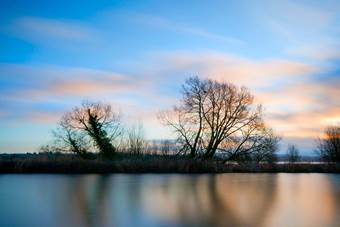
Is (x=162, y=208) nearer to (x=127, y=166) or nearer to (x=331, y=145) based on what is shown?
(x=127, y=166)

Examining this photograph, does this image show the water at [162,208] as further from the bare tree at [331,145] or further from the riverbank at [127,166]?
the bare tree at [331,145]

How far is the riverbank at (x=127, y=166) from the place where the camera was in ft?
78.2

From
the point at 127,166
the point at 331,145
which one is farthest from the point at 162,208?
the point at 331,145

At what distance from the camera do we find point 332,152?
1613 inches

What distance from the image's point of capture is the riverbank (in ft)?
78.2

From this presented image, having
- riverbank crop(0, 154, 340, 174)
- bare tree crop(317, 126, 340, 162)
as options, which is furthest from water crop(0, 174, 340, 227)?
bare tree crop(317, 126, 340, 162)

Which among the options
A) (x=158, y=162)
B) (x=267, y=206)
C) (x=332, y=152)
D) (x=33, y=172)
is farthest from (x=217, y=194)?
(x=332, y=152)

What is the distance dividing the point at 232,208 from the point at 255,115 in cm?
2051

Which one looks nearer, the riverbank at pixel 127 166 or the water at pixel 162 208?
the water at pixel 162 208

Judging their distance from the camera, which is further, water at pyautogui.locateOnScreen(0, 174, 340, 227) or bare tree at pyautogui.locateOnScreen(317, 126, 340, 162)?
bare tree at pyautogui.locateOnScreen(317, 126, 340, 162)

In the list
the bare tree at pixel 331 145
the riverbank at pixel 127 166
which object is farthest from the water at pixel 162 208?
the bare tree at pixel 331 145

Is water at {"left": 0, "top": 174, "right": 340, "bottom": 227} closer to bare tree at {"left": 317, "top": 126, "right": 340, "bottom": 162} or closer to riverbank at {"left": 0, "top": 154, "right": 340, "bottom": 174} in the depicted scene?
riverbank at {"left": 0, "top": 154, "right": 340, "bottom": 174}

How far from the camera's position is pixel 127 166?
82.1 feet

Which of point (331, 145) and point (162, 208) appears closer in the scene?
point (162, 208)
